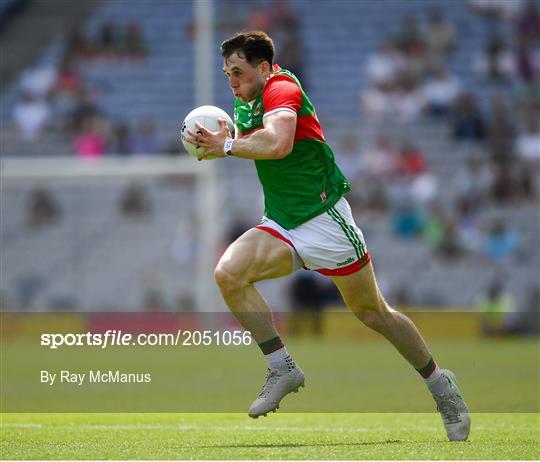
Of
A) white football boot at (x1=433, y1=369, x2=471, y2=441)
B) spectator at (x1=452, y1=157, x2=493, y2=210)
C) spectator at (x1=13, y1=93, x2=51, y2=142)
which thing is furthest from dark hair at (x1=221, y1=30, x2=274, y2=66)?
spectator at (x1=13, y1=93, x2=51, y2=142)

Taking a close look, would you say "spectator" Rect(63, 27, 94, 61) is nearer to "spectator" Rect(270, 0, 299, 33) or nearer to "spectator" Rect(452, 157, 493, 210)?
"spectator" Rect(270, 0, 299, 33)

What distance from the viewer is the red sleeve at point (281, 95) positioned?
23.7 feet

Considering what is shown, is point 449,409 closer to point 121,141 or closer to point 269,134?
point 269,134

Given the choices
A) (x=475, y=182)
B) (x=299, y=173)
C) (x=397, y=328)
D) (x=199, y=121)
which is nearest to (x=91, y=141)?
(x=475, y=182)

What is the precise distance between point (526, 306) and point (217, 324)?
606cm

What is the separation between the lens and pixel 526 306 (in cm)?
2283

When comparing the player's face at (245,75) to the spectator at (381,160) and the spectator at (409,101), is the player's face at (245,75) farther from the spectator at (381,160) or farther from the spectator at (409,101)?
the spectator at (409,101)

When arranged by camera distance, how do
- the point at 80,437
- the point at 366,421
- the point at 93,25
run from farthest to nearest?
the point at 93,25
the point at 366,421
the point at 80,437

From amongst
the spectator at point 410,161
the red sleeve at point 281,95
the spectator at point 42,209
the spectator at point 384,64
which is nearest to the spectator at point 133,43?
the spectator at point 42,209

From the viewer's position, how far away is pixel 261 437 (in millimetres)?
7508

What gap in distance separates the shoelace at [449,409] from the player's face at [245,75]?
220cm

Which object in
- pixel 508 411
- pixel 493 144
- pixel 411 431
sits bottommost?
→ pixel 493 144

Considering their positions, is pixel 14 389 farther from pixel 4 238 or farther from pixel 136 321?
pixel 4 238

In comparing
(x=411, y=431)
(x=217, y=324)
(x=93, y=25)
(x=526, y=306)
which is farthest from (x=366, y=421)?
(x=93, y=25)
